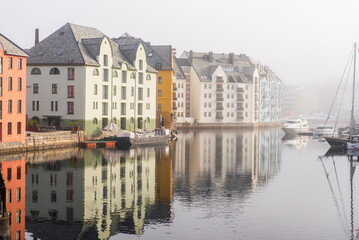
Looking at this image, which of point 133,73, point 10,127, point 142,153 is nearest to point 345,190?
point 142,153

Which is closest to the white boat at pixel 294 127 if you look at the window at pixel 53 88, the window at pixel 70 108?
the window at pixel 70 108

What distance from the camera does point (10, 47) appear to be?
→ 79.3 m

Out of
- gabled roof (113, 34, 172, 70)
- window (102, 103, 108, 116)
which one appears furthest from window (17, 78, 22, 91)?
gabled roof (113, 34, 172, 70)

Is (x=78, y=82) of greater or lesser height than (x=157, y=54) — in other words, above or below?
below

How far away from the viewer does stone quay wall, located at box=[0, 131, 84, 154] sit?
2980 inches

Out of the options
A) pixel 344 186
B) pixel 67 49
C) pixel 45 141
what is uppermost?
pixel 67 49

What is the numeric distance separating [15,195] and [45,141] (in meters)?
38.3

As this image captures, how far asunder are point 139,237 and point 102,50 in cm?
7100

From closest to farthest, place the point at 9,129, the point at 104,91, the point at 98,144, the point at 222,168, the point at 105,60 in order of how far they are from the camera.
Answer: the point at 222,168 < the point at 9,129 < the point at 98,144 < the point at 105,60 < the point at 104,91

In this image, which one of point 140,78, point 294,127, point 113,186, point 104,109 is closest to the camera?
point 113,186

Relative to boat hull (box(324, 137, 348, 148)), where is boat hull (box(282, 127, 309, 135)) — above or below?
above

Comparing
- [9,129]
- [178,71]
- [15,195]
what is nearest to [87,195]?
[15,195]

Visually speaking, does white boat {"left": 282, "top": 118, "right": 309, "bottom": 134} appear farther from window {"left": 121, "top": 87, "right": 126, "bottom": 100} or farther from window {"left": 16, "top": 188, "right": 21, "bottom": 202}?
window {"left": 16, "top": 188, "right": 21, "bottom": 202}

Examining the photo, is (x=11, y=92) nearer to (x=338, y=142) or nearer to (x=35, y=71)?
(x=35, y=71)
